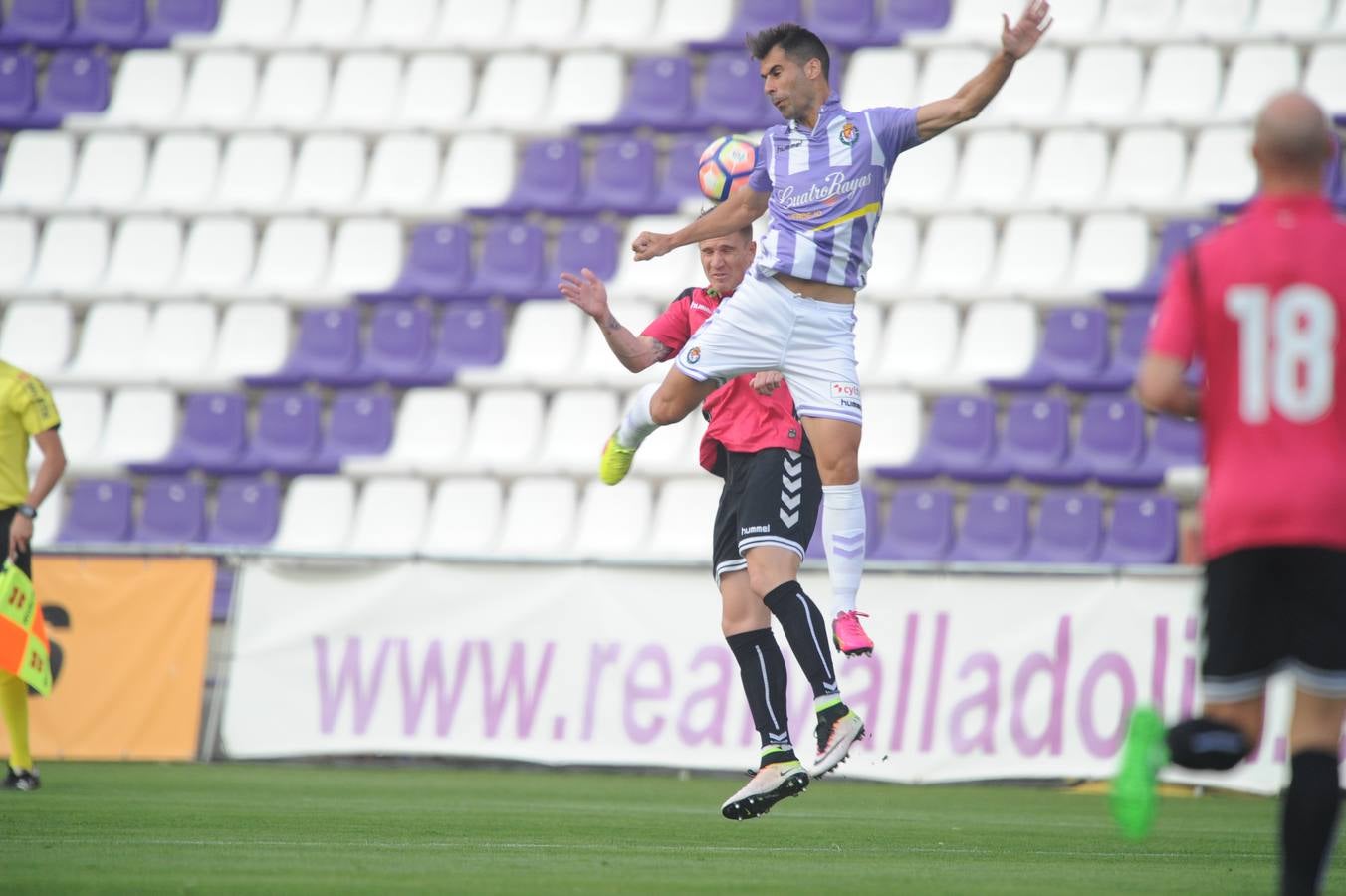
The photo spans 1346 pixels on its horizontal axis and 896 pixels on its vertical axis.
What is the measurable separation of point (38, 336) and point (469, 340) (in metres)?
4.13

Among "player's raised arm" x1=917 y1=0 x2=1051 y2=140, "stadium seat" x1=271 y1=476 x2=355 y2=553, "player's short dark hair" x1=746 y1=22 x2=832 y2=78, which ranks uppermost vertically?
"player's short dark hair" x1=746 y1=22 x2=832 y2=78

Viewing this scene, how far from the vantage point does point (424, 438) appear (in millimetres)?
15898

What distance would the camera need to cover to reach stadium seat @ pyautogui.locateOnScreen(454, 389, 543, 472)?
15.6m

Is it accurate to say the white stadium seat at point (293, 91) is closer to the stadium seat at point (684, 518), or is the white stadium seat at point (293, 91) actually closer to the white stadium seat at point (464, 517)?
the white stadium seat at point (464, 517)

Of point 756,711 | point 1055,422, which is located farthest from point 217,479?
point 756,711

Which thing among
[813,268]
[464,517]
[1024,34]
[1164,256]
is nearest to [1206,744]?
[1024,34]

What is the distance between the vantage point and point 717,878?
5617 millimetres

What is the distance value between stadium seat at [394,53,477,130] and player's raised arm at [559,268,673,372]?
1010 centimetres

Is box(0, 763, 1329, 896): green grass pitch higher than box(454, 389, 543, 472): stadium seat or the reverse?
the reverse

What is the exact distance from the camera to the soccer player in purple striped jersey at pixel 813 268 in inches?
288

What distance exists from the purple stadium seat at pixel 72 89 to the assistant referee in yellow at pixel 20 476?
386 inches

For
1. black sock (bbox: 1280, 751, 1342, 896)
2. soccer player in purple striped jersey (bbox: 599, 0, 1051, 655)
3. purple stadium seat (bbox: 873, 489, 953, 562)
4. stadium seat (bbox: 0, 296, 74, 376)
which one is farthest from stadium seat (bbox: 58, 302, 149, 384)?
black sock (bbox: 1280, 751, 1342, 896)

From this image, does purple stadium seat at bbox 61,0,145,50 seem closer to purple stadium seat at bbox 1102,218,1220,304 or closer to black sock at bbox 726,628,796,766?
purple stadium seat at bbox 1102,218,1220,304

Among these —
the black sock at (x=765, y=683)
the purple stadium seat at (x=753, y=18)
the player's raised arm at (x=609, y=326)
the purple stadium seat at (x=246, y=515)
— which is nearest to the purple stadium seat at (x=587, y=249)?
the purple stadium seat at (x=753, y=18)
